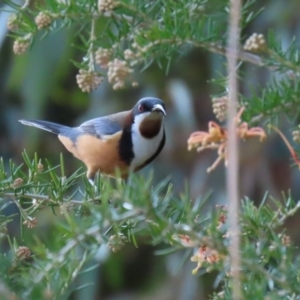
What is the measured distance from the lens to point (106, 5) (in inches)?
39.3

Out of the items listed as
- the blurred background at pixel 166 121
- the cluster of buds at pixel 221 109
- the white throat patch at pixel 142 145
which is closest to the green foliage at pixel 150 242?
the cluster of buds at pixel 221 109

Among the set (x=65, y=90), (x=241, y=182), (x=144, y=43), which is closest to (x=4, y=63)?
(x=65, y=90)

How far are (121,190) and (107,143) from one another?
46.6 inches

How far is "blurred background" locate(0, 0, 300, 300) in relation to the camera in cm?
291

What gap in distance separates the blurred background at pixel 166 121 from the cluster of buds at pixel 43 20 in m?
1.67

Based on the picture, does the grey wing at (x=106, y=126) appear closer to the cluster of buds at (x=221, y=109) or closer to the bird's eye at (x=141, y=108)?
the bird's eye at (x=141, y=108)

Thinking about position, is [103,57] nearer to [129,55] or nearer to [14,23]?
[129,55]

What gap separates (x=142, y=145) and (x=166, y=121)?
1393mm

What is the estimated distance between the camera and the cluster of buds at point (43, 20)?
1.03 m

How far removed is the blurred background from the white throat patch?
0.93 m

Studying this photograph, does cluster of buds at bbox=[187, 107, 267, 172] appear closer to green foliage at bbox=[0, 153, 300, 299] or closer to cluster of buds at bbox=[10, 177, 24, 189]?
green foliage at bbox=[0, 153, 300, 299]

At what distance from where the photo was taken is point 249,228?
2.69ft

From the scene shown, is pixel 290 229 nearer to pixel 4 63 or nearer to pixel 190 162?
pixel 190 162

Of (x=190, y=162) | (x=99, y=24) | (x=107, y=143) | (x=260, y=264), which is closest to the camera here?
(x=260, y=264)
